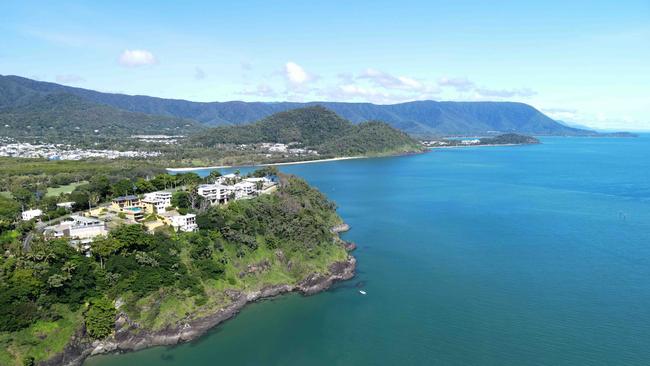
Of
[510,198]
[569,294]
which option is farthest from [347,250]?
[510,198]

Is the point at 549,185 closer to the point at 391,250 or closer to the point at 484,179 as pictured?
the point at 484,179

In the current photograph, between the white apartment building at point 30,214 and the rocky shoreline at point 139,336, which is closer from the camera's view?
the rocky shoreline at point 139,336

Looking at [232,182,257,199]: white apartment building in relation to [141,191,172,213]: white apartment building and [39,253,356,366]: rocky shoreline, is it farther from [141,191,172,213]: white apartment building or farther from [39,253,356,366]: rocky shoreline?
[39,253,356,366]: rocky shoreline

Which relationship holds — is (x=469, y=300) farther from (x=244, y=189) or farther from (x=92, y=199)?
(x=92, y=199)

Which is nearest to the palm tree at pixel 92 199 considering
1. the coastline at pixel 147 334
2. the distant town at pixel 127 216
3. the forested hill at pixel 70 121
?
the distant town at pixel 127 216

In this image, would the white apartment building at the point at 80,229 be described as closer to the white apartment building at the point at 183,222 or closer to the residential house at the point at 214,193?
the white apartment building at the point at 183,222
